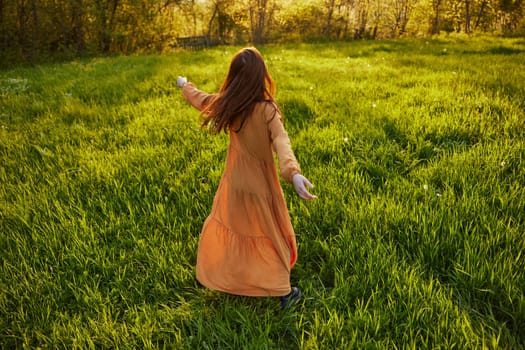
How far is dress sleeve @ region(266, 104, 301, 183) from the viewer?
5.17ft

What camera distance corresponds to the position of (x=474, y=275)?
199 cm

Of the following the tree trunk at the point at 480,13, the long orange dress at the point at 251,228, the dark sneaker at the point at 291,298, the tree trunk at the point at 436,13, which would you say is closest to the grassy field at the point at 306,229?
the dark sneaker at the point at 291,298

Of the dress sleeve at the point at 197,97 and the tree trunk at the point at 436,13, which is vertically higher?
the tree trunk at the point at 436,13

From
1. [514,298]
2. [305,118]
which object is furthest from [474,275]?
[305,118]

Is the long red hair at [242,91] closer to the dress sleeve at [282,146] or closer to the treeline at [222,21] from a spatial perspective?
the dress sleeve at [282,146]

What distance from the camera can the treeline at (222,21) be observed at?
42.5 feet

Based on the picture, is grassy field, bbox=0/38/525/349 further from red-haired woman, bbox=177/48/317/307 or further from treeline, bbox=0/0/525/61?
treeline, bbox=0/0/525/61

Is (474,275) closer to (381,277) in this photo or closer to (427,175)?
(381,277)

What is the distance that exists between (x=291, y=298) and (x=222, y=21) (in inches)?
1046

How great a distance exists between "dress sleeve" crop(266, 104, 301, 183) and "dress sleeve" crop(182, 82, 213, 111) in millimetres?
547

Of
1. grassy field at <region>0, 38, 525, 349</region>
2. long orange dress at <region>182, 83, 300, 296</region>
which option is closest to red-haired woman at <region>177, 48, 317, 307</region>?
long orange dress at <region>182, 83, 300, 296</region>

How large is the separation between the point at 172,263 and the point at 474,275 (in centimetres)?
202

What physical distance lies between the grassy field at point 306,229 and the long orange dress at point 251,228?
162mm

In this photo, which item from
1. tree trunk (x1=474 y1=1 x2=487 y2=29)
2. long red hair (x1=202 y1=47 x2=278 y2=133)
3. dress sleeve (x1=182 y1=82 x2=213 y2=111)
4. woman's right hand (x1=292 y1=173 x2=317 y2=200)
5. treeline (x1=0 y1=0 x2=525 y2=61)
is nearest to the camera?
woman's right hand (x1=292 y1=173 x2=317 y2=200)
